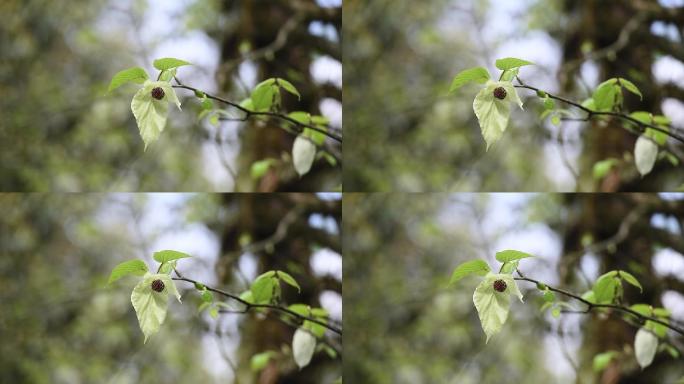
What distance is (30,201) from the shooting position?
2193mm

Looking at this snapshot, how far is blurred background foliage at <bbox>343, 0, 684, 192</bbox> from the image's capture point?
2.20 meters

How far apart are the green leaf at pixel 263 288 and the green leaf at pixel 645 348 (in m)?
0.89

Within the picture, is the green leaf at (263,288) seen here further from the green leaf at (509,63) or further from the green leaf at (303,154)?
the green leaf at (509,63)

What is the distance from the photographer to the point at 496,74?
2.19 m

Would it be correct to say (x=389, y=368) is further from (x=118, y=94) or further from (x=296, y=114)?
(x=118, y=94)

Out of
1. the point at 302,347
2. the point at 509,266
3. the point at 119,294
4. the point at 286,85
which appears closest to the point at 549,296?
the point at 509,266

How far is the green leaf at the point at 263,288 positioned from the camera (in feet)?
7.18

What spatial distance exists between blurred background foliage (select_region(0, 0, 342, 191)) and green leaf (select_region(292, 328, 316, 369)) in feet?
1.19

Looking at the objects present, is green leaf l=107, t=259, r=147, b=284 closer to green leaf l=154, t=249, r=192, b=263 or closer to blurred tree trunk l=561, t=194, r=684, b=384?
green leaf l=154, t=249, r=192, b=263

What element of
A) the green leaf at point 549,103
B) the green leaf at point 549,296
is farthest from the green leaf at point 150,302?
the green leaf at point 549,103

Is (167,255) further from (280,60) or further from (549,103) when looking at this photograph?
(549,103)

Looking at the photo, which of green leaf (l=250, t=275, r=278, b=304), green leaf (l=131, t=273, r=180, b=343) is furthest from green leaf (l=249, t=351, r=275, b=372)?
green leaf (l=131, t=273, r=180, b=343)

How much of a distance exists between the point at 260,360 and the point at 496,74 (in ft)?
2.98

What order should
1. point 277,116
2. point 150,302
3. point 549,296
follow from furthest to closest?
point 277,116
point 549,296
point 150,302
